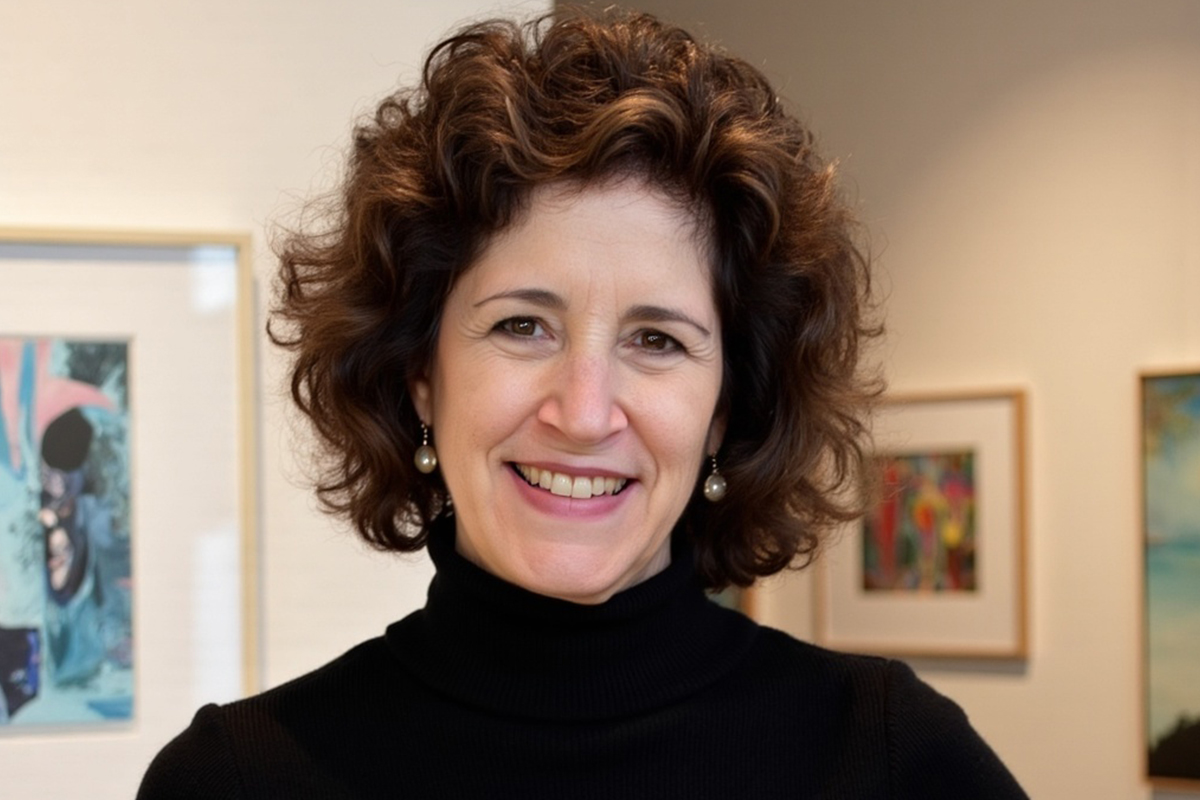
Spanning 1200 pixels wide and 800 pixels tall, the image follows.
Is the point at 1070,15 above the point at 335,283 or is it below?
above

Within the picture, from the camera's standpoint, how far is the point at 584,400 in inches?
56.8

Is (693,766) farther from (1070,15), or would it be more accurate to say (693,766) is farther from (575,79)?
(1070,15)

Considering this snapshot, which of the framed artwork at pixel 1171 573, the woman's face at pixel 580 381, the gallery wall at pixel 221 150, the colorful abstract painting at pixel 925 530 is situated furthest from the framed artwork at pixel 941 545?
the woman's face at pixel 580 381

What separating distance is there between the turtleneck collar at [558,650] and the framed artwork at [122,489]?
61 cm

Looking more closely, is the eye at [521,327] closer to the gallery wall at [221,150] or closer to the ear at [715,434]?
the ear at [715,434]

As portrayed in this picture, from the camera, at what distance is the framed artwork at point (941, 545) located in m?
3.72

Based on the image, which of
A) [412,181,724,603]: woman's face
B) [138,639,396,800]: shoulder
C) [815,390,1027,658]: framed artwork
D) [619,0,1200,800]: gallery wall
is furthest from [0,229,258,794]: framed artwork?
[815,390,1027,658]: framed artwork

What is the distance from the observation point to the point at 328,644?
228cm

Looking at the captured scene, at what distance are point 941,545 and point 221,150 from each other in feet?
7.24

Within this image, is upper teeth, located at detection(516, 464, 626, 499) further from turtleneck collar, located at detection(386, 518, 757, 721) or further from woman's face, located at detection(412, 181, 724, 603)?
turtleneck collar, located at detection(386, 518, 757, 721)

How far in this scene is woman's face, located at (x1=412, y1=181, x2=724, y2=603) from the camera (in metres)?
1.47

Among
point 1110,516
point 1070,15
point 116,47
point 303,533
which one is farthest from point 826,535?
point 1070,15

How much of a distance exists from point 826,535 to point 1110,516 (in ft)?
5.90

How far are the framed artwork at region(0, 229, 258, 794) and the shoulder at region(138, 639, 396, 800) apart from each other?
554mm
